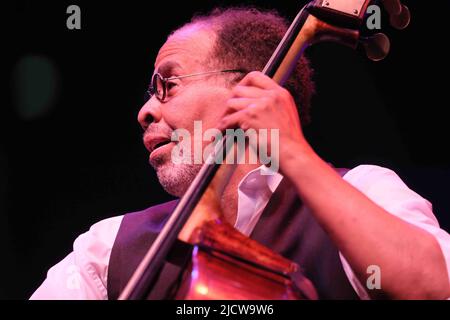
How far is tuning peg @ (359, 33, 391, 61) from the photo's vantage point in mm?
1264

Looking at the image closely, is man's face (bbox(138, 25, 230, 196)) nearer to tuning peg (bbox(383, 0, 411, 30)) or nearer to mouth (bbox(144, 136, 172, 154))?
mouth (bbox(144, 136, 172, 154))

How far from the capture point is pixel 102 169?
2.10 metres

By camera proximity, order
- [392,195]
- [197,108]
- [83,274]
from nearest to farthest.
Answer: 1. [392,195]
2. [83,274]
3. [197,108]

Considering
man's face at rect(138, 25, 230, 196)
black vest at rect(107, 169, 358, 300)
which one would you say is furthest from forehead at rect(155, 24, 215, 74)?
black vest at rect(107, 169, 358, 300)

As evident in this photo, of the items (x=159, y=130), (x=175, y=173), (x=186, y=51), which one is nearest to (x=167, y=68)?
(x=186, y=51)

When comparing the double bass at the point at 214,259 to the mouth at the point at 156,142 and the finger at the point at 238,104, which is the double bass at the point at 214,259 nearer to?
the finger at the point at 238,104

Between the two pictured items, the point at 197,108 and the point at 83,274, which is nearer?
the point at 83,274

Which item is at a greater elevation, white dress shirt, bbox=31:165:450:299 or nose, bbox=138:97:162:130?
nose, bbox=138:97:162:130

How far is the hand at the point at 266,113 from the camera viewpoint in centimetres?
100

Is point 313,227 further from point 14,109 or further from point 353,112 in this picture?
point 14,109

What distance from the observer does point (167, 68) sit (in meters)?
1.62

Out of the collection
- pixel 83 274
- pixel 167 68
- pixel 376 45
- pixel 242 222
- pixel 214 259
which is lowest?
pixel 83 274

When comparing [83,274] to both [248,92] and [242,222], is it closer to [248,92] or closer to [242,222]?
[242,222]

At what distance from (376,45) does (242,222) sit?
54 cm
